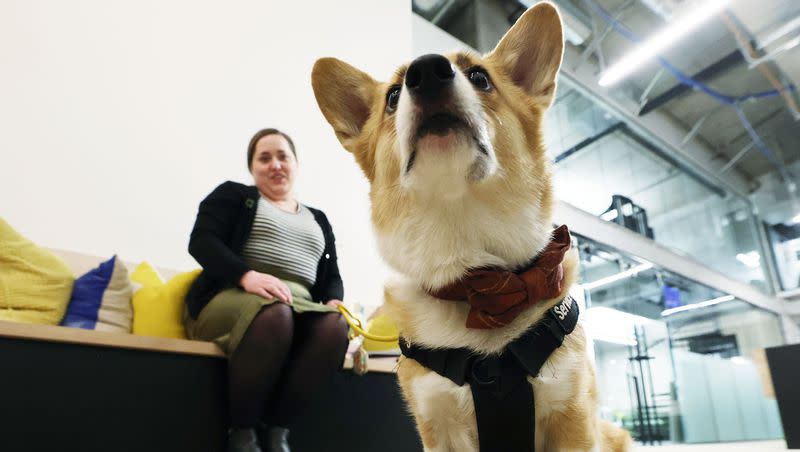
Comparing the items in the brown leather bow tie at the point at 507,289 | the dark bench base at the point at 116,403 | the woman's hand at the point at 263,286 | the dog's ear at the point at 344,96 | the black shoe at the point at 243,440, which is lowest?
the black shoe at the point at 243,440

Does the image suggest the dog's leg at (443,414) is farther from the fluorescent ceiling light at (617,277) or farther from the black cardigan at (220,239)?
the fluorescent ceiling light at (617,277)

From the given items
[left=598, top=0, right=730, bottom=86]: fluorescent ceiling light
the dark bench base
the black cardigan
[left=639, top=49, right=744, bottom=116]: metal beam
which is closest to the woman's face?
the black cardigan

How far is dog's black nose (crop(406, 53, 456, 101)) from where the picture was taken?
34.0 inches

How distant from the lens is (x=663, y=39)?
4590mm

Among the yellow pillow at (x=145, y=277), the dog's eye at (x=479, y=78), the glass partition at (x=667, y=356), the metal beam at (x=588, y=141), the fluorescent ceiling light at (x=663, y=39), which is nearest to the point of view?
the dog's eye at (x=479, y=78)

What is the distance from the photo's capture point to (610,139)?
5613 mm

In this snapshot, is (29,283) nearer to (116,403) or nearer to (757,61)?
(116,403)

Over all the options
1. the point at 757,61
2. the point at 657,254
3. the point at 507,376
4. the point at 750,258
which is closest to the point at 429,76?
the point at 507,376

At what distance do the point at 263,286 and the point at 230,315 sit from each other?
143 mm

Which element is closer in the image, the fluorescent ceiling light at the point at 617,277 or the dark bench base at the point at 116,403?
the dark bench base at the point at 116,403

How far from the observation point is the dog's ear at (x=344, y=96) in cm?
118

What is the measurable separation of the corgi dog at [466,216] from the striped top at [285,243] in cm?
76

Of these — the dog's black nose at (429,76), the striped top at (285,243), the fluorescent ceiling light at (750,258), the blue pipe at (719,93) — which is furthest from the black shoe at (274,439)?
the fluorescent ceiling light at (750,258)

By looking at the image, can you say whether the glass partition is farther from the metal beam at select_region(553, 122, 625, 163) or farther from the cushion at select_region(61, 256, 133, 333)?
the cushion at select_region(61, 256, 133, 333)
